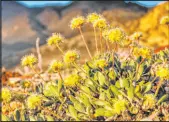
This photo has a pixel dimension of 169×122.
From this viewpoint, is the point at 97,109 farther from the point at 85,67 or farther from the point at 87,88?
the point at 85,67

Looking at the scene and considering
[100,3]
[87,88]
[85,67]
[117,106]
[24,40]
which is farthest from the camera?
[100,3]

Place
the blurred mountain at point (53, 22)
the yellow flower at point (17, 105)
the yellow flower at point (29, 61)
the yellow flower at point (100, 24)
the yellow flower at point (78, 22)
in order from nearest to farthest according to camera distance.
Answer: the yellow flower at point (29, 61) → the yellow flower at point (100, 24) → the yellow flower at point (78, 22) → the yellow flower at point (17, 105) → the blurred mountain at point (53, 22)

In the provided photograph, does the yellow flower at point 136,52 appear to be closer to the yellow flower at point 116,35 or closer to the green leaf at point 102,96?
the yellow flower at point 116,35

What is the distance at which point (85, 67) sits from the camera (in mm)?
3785

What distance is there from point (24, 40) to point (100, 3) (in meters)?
4.55

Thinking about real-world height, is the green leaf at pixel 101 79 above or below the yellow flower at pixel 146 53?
below

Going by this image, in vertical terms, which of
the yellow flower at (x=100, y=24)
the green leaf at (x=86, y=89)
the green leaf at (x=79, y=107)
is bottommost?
the green leaf at (x=79, y=107)

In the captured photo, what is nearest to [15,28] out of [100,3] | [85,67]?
[100,3]

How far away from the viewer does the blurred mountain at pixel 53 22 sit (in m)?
22.7

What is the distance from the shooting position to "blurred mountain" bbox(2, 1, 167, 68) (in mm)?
22734

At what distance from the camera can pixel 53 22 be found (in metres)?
25.0

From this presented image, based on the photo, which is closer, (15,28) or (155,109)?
(155,109)

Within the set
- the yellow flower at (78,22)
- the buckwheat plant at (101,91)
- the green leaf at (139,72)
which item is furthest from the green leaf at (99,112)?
the yellow flower at (78,22)

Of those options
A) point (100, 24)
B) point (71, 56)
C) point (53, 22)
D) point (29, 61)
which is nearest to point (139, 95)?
point (71, 56)
